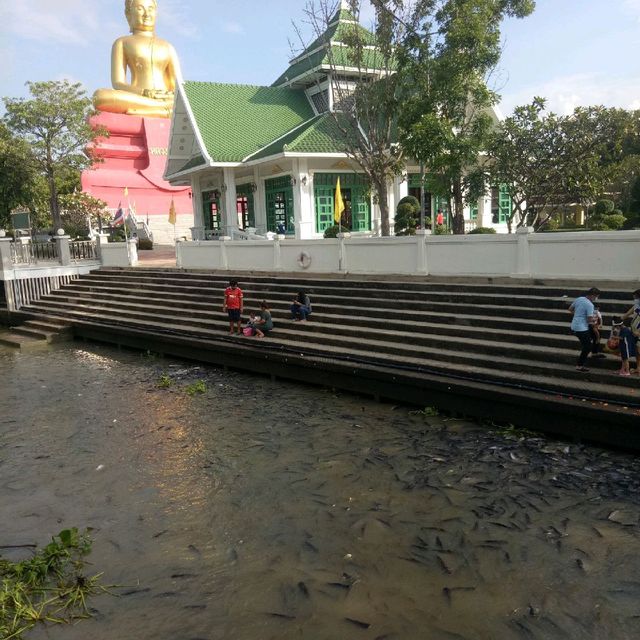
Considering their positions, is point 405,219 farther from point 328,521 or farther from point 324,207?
point 328,521

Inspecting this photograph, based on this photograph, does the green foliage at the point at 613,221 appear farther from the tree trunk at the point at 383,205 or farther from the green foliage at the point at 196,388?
the green foliage at the point at 196,388

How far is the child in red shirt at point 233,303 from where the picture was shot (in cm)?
1204

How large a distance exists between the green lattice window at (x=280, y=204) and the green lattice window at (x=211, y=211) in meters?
3.44

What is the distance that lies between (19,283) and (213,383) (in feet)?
38.5

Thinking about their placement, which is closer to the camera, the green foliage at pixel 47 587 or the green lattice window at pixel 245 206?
the green foliage at pixel 47 587

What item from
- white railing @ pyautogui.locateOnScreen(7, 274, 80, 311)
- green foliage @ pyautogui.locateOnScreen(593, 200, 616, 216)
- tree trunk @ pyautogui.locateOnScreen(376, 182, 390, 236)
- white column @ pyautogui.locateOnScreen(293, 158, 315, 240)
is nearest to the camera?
tree trunk @ pyautogui.locateOnScreen(376, 182, 390, 236)

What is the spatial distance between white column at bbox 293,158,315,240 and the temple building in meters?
0.04

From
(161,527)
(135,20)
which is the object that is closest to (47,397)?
→ (161,527)

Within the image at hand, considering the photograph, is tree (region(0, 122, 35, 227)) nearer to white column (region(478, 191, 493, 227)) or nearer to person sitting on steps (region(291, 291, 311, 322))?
person sitting on steps (region(291, 291, 311, 322))

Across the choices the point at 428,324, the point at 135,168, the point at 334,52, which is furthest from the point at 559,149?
the point at 135,168

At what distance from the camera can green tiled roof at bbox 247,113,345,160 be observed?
19672mm

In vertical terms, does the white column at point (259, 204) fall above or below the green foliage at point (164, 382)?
above

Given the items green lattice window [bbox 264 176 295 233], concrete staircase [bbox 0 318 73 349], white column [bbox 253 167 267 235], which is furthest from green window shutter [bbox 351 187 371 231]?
concrete staircase [bbox 0 318 73 349]

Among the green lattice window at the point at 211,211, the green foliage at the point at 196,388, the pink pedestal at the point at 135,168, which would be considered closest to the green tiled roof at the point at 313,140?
the green lattice window at the point at 211,211
